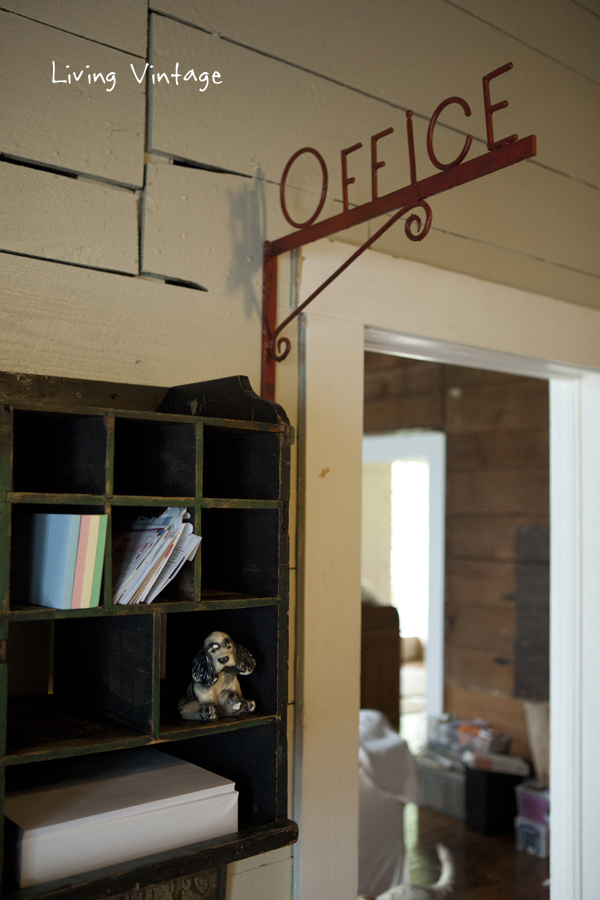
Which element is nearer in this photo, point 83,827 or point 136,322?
point 83,827

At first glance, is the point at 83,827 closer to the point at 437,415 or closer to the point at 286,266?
the point at 286,266

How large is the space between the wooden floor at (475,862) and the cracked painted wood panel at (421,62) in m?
2.86

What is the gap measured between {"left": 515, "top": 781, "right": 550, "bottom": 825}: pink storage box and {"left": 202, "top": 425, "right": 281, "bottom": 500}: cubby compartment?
3.13m

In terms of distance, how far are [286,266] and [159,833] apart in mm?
973

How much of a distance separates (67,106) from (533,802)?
3.63 m

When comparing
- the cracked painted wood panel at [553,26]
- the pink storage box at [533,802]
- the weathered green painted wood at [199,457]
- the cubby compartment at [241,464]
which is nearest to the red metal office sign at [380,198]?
the cubby compartment at [241,464]

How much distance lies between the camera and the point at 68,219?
47.5 inches

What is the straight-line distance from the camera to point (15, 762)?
0.87m

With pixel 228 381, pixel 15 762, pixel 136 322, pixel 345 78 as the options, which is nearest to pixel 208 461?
pixel 228 381

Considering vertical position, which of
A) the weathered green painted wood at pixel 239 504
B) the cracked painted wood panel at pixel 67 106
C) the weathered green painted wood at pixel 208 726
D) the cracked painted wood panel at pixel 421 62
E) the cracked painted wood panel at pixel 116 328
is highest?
the cracked painted wood panel at pixel 421 62

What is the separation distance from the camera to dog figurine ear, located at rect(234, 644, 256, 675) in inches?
42.1

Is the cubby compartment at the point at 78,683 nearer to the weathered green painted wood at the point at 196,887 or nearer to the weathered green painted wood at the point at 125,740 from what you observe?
the weathered green painted wood at the point at 125,740

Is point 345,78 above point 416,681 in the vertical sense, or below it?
above

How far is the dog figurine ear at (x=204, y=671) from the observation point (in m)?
1.06
